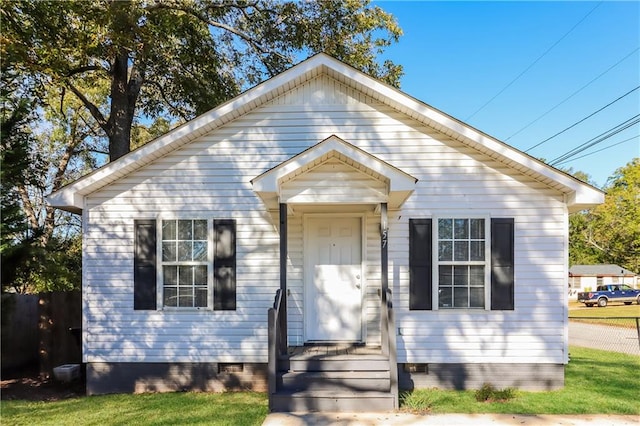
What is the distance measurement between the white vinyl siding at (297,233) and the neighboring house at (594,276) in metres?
43.1

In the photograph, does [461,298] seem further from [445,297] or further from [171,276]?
[171,276]

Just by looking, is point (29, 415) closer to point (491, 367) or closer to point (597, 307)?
point (491, 367)

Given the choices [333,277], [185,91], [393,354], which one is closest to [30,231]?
[333,277]

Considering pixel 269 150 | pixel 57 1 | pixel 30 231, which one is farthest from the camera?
pixel 57 1

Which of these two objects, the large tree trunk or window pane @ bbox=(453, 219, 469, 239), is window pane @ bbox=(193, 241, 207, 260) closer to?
Answer: window pane @ bbox=(453, 219, 469, 239)

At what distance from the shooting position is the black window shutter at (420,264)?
617 cm

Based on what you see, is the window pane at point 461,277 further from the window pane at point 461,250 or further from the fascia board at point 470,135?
the fascia board at point 470,135

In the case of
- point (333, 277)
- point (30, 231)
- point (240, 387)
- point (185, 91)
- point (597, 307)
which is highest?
point (185, 91)

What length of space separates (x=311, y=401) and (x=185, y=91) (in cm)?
1000

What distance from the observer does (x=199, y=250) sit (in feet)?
20.9

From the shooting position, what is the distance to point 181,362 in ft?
20.5

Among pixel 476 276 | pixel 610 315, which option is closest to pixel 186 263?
pixel 476 276

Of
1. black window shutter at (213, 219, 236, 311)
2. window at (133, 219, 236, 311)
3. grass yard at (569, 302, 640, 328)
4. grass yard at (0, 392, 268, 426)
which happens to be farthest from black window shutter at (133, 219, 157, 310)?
grass yard at (569, 302, 640, 328)

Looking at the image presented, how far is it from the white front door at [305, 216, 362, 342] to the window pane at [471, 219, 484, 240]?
6.03 ft
